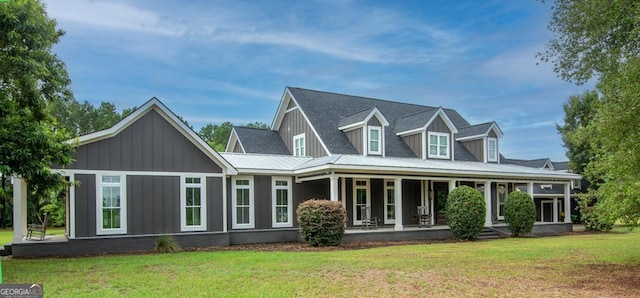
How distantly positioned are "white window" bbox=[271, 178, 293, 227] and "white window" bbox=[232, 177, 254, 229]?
3.25 feet

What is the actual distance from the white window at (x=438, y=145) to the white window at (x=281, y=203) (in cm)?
828

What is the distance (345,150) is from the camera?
2344 centimetres

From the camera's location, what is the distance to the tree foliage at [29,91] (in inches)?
449

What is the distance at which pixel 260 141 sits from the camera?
25.8 meters

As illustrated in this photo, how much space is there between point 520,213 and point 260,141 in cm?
1273

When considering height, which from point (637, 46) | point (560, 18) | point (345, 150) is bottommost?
point (345, 150)

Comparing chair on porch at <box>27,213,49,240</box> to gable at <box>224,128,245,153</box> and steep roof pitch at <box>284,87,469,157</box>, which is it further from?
steep roof pitch at <box>284,87,469,157</box>

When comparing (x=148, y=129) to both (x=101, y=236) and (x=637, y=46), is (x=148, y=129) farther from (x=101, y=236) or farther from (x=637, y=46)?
(x=637, y=46)

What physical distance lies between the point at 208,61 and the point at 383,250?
10.00m

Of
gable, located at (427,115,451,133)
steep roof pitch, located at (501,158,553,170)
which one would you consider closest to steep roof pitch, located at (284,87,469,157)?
gable, located at (427,115,451,133)

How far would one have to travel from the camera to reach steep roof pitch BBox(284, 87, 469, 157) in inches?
936

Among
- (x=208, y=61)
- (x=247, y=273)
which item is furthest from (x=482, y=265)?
(x=208, y=61)

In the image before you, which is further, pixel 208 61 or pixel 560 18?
pixel 208 61

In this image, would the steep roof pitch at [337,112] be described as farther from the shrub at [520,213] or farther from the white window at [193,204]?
the white window at [193,204]
